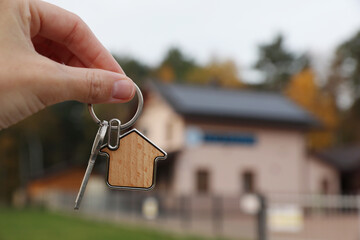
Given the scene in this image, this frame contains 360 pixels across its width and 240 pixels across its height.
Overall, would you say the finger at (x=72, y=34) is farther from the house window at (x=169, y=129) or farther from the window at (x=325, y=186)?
the window at (x=325, y=186)

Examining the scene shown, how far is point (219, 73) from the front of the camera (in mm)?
44281

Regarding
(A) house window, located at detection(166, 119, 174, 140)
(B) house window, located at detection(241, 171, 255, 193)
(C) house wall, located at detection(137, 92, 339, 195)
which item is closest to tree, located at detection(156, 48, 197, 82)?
(C) house wall, located at detection(137, 92, 339, 195)

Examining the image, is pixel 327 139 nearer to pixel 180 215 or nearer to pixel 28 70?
pixel 180 215

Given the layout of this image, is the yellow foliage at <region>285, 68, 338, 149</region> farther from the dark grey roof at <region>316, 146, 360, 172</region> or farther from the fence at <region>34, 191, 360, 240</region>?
the fence at <region>34, 191, 360, 240</region>

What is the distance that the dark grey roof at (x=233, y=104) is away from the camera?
23109 mm

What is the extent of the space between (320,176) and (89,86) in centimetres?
2615

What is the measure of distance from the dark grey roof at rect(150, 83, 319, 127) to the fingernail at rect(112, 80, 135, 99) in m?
21.0

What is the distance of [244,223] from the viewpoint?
14164 mm

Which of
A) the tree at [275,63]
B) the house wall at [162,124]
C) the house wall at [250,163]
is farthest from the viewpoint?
the tree at [275,63]

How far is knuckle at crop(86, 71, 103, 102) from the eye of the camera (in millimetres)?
1255

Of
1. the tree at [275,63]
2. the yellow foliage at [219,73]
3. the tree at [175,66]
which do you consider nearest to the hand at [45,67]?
the yellow foliage at [219,73]

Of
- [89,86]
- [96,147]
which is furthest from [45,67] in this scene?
[96,147]

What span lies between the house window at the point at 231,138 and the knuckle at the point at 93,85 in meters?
22.1

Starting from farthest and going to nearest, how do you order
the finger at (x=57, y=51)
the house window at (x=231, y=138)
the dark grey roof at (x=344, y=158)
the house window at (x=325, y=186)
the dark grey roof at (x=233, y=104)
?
the dark grey roof at (x=344, y=158) < the house window at (x=325, y=186) < the house window at (x=231, y=138) < the dark grey roof at (x=233, y=104) < the finger at (x=57, y=51)
